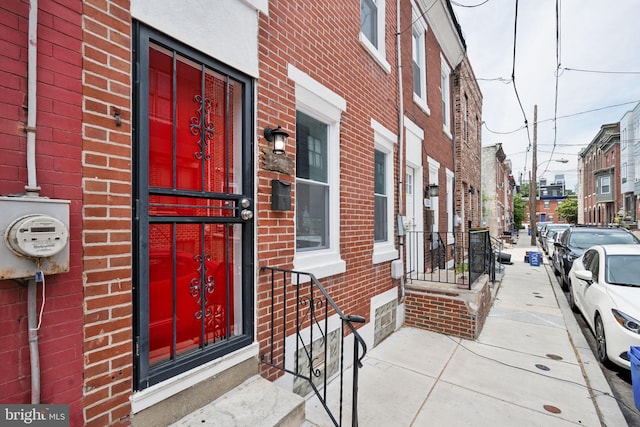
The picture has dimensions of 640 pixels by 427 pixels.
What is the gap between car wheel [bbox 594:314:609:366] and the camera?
4.04 m

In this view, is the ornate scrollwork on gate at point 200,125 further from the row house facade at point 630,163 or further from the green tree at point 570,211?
the green tree at point 570,211

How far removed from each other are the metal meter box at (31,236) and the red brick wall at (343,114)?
1.42 metres

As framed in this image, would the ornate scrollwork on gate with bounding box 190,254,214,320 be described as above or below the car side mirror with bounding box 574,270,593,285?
above

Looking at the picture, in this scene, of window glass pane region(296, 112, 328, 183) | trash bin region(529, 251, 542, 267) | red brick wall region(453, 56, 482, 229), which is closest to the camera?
window glass pane region(296, 112, 328, 183)

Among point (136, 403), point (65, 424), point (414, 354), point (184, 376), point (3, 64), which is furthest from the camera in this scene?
point (414, 354)

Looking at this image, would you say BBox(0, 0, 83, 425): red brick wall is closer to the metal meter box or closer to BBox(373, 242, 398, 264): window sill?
the metal meter box

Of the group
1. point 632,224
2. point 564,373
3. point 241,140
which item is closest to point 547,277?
point 564,373

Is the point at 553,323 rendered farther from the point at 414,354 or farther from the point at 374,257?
the point at 374,257

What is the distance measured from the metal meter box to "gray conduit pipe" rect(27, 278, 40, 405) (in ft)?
0.30

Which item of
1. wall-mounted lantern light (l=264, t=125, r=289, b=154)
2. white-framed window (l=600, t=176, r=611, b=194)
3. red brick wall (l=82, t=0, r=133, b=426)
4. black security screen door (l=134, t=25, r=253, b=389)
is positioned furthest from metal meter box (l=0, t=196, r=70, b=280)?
white-framed window (l=600, t=176, r=611, b=194)

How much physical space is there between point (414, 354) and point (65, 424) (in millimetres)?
3909

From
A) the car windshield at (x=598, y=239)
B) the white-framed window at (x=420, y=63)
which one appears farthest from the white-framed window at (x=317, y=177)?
the car windshield at (x=598, y=239)

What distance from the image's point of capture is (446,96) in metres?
9.04

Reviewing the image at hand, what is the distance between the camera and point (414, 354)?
14.3ft
